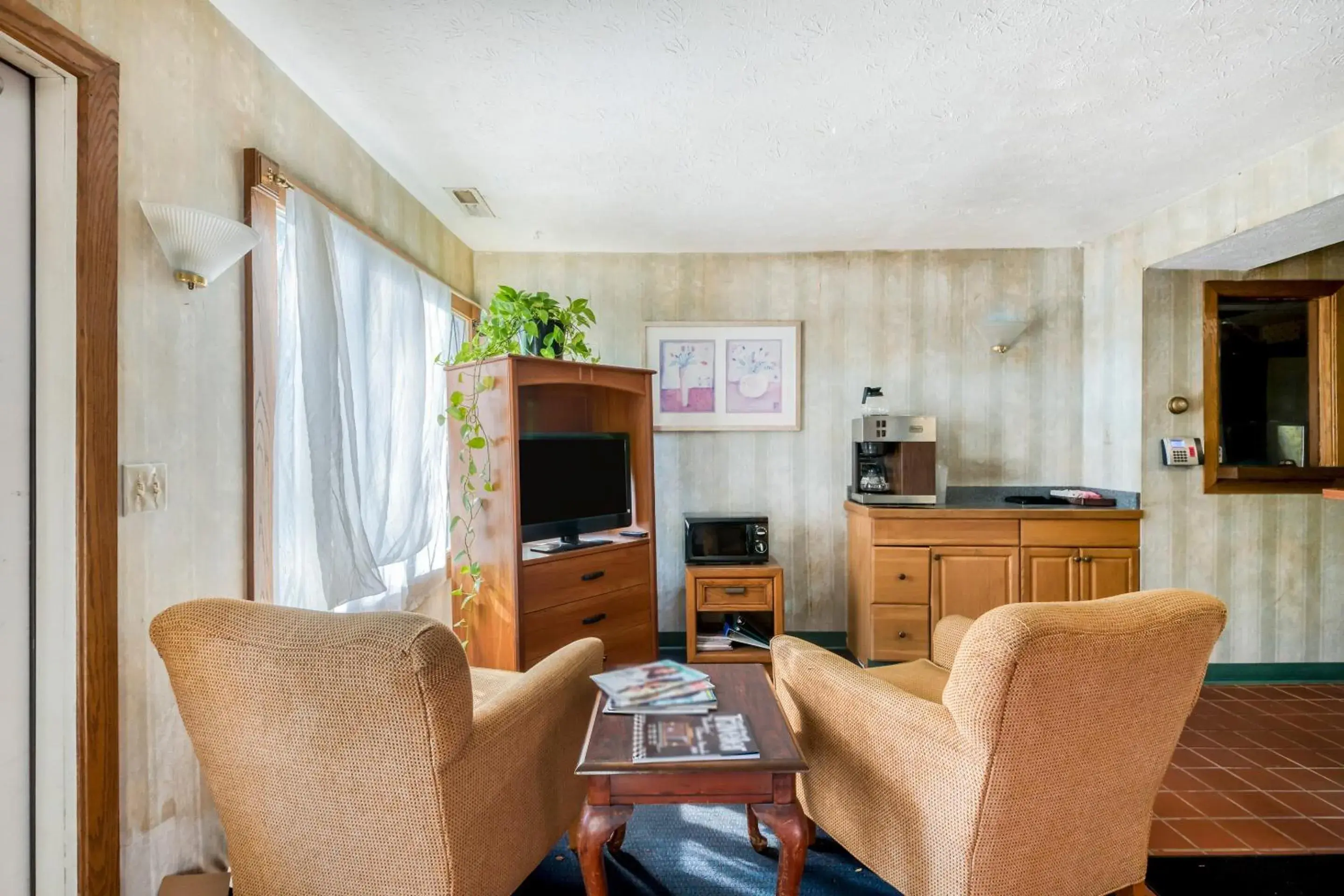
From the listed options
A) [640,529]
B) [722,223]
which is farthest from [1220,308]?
[640,529]

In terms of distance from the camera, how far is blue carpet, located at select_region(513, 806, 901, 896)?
5.51ft

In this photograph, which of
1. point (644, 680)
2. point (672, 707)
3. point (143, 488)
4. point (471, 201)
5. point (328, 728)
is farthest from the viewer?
point (471, 201)

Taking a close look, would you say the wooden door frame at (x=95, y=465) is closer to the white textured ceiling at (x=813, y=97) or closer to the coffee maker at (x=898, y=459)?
the white textured ceiling at (x=813, y=97)

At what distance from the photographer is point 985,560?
3107 mm

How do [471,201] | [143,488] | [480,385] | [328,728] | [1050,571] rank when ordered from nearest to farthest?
[328,728] → [143,488] → [480,385] → [471,201] → [1050,571]

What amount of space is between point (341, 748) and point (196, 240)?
115 cm

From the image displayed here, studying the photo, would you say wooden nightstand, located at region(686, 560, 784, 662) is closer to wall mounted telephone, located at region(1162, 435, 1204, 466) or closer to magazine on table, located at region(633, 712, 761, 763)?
magazine on table, located at region(633, 712, 761, 763)

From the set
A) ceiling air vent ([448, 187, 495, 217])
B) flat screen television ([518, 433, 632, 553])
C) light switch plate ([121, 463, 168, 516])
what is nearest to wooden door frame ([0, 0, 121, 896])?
light switch plate ([121, 463, 168, 516])

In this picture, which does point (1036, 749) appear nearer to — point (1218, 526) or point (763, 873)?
point (763, 873)

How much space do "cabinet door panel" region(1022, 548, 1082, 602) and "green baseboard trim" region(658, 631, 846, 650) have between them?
3.31 feet

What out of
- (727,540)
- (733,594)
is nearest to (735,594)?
(733,594)

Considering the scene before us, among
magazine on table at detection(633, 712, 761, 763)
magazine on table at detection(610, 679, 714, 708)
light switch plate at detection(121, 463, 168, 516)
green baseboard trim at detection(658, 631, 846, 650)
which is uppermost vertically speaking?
light switch plate at detection(121, 463, 168, 516)

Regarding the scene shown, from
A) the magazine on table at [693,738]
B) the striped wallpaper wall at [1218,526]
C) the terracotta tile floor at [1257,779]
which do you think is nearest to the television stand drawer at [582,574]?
the magazine on table at [693,738]

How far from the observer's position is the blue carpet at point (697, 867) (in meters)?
1.68
